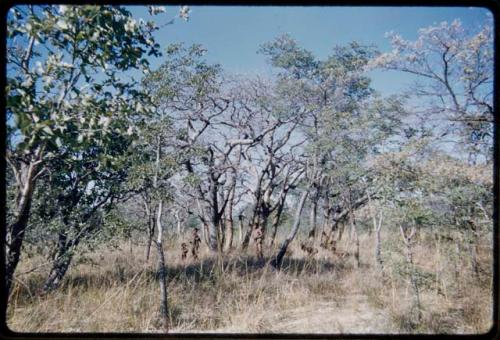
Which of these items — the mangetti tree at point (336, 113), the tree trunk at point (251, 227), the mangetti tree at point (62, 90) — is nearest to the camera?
the mangetti tree at point (62, 90)

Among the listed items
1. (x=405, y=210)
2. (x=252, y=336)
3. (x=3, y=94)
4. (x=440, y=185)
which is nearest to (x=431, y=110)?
(x=440, y=185)

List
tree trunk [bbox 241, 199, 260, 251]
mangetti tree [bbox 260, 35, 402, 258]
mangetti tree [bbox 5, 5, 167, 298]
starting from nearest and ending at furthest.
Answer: mangetti tree [bbox 5, 5, 167, 298] < mangetti tree [bbox 260, 35, 402, 258] < tree trunk [bbox 241, 199, 260, 251]

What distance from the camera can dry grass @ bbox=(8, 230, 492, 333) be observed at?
6.77 ft

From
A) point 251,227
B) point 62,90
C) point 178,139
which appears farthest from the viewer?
point 251,227

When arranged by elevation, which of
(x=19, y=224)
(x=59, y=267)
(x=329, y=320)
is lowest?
(x=329, y=320)

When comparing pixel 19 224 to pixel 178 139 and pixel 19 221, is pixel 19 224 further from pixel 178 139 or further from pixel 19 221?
pixel 178 139

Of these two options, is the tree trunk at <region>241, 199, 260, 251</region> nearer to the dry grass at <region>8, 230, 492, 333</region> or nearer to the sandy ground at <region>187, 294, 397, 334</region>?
the dry grass at <region>8, 230, 492, 333</region>

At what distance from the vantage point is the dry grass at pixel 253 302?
2064 mm

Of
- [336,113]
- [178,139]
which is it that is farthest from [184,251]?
[336,113]

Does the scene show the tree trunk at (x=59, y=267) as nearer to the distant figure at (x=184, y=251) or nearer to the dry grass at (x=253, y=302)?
the dry grass at (x=253, y=302)

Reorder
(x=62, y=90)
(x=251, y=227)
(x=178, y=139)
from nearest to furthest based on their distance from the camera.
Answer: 1. (x=62, y=90)
2. (x=178, y=139)
3. (x=251, y=227)

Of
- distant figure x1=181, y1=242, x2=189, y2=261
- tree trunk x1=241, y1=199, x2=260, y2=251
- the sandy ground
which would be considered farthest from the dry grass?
tree trunk x1=241, y1=199, x2=260, y2=251

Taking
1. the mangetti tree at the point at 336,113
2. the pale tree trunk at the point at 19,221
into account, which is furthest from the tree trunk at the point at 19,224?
the mangetti tree at the point at 336,113

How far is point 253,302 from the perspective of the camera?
2.53 meters
